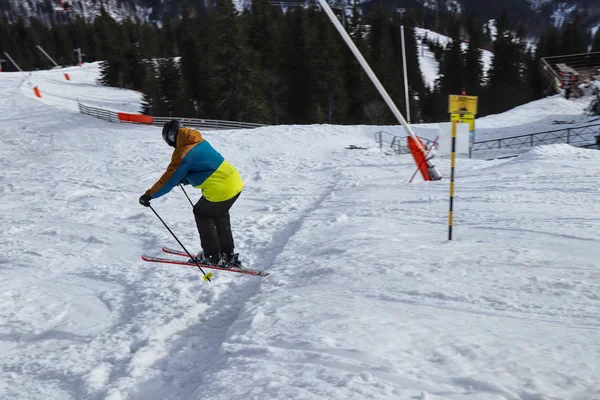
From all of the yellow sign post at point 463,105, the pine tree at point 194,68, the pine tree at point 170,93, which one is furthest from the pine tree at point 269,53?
the yellow sign post at point 463,105

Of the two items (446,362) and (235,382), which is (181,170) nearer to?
(235,382)

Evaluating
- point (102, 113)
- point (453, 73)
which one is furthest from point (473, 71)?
point (102, 113)

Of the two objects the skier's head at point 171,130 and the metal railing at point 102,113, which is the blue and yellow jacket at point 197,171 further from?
the metal railing at point 102,113

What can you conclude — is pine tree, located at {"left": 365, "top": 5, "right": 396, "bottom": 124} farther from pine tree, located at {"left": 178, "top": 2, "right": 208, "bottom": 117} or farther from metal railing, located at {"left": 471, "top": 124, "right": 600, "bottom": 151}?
metal railing, located at {"left": 471, "top": 124, "right": 600, "bottom": 151}

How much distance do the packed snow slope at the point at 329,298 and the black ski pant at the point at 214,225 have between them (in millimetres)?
378

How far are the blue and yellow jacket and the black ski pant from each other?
0.33ft

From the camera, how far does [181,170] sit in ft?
17.9

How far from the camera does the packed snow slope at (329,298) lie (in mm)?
Answer: 3578

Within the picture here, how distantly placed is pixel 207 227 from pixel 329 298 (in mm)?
1925

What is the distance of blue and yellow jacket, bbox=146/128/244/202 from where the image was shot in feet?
17.9

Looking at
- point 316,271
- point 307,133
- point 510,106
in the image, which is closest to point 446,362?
point 316,271

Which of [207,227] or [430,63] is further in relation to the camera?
[430,63]

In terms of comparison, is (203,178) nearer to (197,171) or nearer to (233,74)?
(197,171)

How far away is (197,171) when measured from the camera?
5.59m
